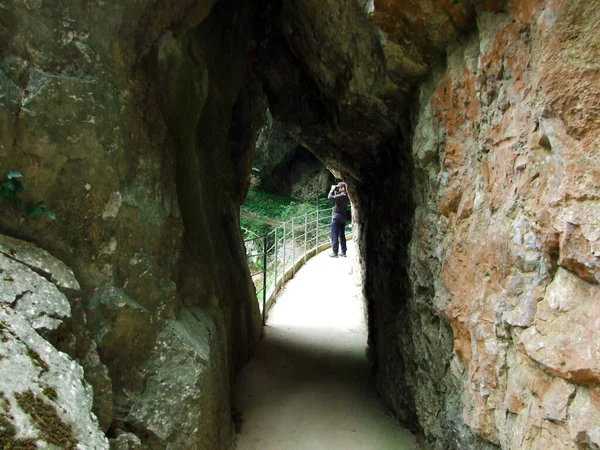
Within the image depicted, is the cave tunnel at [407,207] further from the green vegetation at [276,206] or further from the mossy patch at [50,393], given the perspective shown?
the green vegetation at [276,206]

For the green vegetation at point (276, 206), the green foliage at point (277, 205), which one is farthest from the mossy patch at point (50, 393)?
the green foliage at point (277, 205)

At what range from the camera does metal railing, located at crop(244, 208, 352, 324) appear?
10031 mm

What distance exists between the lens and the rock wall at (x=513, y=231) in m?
2.10

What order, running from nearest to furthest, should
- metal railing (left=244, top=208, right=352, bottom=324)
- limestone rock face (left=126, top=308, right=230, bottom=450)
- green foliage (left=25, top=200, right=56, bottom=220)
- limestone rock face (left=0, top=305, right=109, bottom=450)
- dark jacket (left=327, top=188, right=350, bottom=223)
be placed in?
limestone rock face (left=0, top=305, right=109, bottom=450)
green foliage (left=25, top=200, right=56, bottom=220)
limestone rock face (left=126, top=308, right=230, bottom=450)
metal railing (left=244, top=208, right=352, bottom=324)
dark jacket (left=327, top=188, right=350, bottom=223)

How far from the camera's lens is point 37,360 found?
7.04 ft

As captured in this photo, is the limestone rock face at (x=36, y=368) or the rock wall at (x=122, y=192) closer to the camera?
the limestone rock face at (x=36, y=368)

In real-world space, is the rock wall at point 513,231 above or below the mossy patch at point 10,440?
above

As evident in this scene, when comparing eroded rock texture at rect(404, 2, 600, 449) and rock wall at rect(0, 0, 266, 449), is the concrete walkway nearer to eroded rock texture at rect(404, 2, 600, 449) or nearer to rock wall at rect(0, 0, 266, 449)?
rock wall at rect(0, 0, 266, 449)

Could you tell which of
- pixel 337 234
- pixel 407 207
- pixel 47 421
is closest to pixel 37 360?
pixel 47 421

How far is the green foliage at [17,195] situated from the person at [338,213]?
31.8ft

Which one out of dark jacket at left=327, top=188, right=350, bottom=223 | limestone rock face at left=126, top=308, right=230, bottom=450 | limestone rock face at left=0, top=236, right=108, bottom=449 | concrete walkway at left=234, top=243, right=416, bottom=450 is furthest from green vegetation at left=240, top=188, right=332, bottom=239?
limestone rock face at left=0, top=236, right=108, bottom=449

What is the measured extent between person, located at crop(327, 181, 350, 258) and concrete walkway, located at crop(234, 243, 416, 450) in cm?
379

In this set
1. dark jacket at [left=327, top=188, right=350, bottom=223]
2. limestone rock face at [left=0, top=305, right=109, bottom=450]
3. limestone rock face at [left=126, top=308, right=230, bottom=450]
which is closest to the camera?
limestone rock face at [left=0, top=305, right=109, bottom=450]

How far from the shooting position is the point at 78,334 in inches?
106
